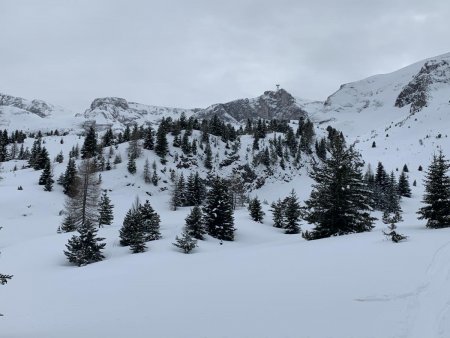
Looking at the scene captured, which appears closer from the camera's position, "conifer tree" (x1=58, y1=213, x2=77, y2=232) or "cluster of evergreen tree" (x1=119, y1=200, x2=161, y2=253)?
"cluster of evergreen tree" (x1=119, y1=200, x2=161, y2=253)

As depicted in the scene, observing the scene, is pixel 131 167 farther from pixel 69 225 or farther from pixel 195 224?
pixel 195 224

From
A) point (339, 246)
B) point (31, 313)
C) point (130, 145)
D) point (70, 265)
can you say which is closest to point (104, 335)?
point (31, 313)

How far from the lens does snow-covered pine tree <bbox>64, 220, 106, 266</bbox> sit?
26.5 m

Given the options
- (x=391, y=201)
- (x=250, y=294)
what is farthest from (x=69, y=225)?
(x=391, y=201)

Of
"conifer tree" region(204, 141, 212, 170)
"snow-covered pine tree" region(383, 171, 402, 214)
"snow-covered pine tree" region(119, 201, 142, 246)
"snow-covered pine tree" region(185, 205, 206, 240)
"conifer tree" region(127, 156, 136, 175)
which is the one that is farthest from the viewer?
"conifer tree" region(204, 141, 212, 170)

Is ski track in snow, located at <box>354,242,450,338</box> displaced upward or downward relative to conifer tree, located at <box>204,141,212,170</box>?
downward

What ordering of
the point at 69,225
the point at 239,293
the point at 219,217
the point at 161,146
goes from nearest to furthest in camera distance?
the point at 239,293 < the point at 219,217 < the point at 69,225 < the point at 161,146

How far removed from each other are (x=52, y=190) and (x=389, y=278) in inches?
2591

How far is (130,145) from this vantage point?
86.6 m

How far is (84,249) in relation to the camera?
27141 mm

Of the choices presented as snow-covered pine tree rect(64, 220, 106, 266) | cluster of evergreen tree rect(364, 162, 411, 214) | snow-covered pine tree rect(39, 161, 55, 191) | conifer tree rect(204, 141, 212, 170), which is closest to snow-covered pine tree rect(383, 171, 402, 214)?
cluster of evergreen tree rect(364, 162, 411, 214)

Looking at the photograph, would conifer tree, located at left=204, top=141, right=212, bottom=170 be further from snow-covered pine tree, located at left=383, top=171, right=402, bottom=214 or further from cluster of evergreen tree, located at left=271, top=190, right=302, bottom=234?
cluster of evergreen tree, located at left=271, top=190, right=302, bottom=234

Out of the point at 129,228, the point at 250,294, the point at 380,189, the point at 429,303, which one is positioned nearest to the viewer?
the point at 429,303

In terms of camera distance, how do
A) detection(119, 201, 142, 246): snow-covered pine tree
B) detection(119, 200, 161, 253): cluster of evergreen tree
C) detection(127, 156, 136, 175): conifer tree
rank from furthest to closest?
detection(127, 156, 136, 175): conifer tree
detection(119, 201, 142, 246): snow-covered pine tree
detection(119, 200, 161, 253): cluster of evergreen tree
